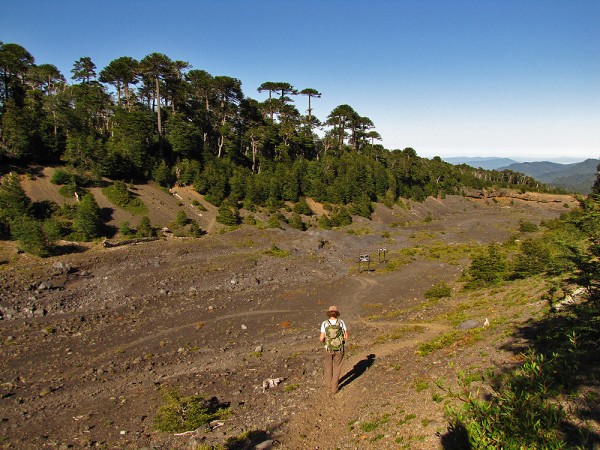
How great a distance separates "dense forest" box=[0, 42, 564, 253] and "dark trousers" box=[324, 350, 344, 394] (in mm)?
29594

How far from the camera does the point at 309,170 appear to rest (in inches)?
2373

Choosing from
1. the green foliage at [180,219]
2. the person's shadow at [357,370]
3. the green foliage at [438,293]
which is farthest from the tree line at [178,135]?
the person's shadow at [357,370]

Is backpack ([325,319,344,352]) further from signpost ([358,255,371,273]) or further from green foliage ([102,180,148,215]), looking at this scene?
green foliage ([102,180,148,215])

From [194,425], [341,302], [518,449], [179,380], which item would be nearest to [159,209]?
[341,302]

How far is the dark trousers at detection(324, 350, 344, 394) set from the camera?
10.5 m

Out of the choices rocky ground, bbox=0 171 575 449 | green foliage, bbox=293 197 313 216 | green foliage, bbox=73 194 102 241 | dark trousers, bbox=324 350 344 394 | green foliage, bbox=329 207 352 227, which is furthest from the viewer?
green foliage, bbox=329 207 352 227

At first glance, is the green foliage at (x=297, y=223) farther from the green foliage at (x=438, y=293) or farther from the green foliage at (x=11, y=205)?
the green foliage at (x=11, y=205)

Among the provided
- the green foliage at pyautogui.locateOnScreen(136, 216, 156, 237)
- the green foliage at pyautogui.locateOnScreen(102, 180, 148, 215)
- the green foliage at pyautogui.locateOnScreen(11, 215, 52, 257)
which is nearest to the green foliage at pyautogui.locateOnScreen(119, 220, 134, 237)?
the green foliage at pyautogui.locateOnScreen(136, 216, 156, 237)

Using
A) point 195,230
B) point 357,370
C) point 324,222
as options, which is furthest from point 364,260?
point 357,370

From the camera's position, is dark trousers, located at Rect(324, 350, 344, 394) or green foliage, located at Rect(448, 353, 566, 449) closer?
green foliage, located at Rect(448, 353, 566, 449)

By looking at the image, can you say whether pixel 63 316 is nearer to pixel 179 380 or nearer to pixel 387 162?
pixel 179 380

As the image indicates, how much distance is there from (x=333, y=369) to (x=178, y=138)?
45.3m

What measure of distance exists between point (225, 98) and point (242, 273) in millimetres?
39694

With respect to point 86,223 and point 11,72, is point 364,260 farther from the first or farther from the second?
point 11,72
